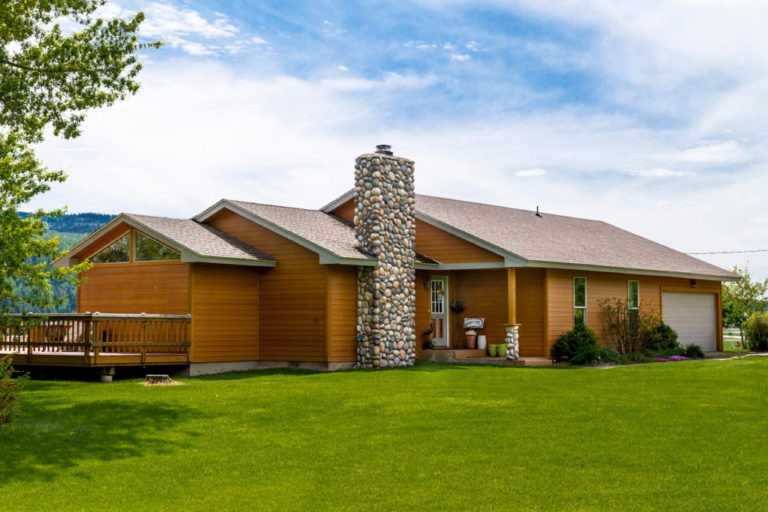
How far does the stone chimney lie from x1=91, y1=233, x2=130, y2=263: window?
235 inches

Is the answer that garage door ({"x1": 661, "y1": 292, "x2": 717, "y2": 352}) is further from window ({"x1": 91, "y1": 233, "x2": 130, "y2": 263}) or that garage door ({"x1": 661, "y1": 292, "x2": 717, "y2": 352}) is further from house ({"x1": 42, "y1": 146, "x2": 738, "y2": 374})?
window ({"x1": 91, "y1": 233, "x2": 130, "y2": 263})

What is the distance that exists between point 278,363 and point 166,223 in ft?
15.6

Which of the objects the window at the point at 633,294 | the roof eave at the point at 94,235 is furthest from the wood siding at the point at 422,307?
the roof eave at the point at 94,235

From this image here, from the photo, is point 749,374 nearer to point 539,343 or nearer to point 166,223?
point 539,343

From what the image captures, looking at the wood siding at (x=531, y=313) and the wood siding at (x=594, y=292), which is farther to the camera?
the wood siding at (x=594, y=292)

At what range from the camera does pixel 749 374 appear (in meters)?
20.6

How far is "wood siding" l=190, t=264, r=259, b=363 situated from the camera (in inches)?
862

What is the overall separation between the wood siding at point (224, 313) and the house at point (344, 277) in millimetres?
29

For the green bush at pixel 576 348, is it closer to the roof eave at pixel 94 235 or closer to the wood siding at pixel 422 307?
the wood siding at pixel 422 307

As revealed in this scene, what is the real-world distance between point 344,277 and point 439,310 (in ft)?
16.2

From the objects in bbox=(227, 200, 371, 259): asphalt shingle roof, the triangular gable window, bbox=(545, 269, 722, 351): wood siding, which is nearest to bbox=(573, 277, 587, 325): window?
bbox=(545, 269, 722, 351): wood siding

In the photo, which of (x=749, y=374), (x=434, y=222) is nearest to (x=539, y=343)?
(x=434, y=222)

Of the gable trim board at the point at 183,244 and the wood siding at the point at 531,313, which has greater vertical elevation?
the gable trim board at the point at 183,244

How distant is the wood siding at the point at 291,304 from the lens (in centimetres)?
2242
